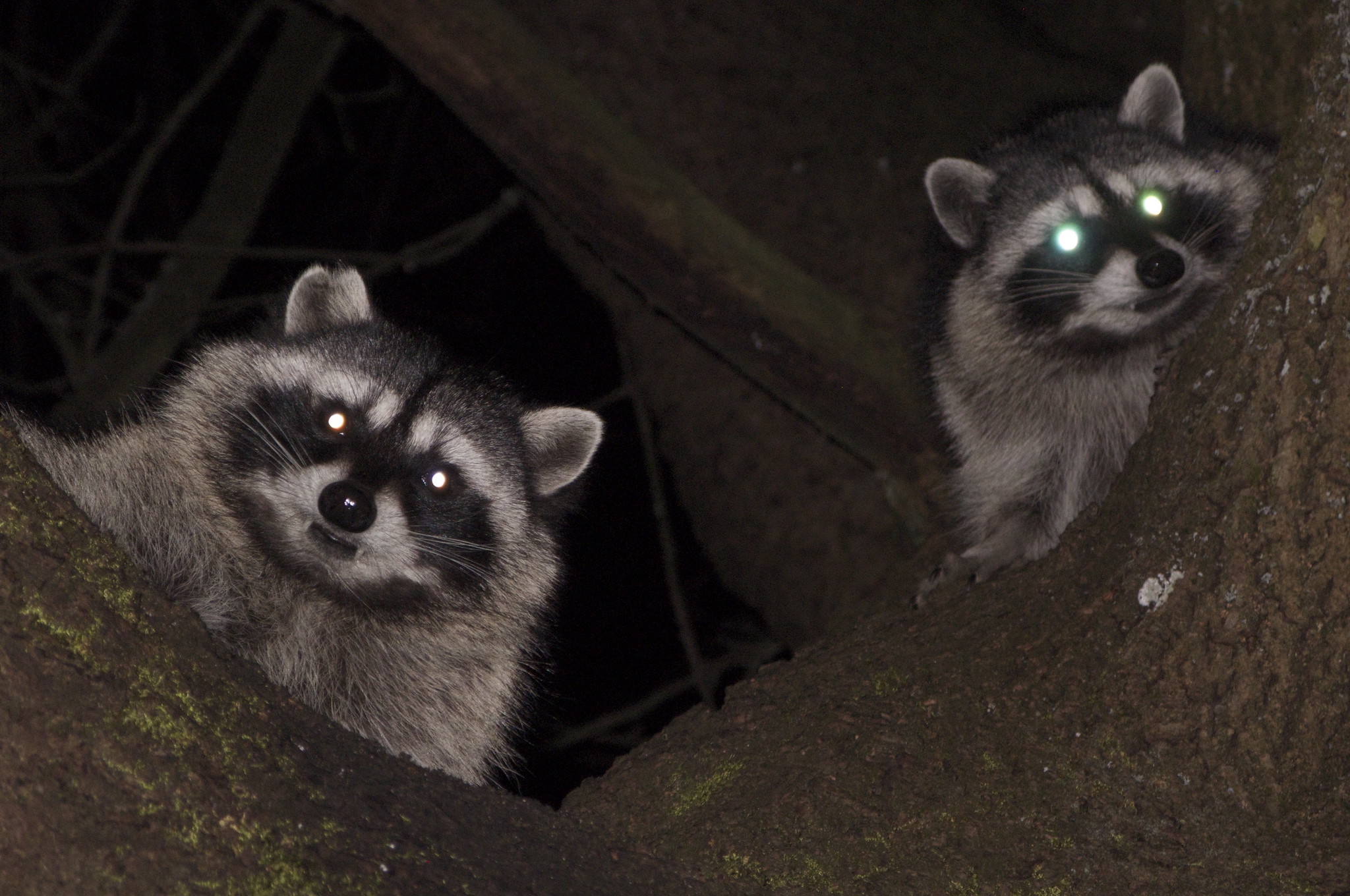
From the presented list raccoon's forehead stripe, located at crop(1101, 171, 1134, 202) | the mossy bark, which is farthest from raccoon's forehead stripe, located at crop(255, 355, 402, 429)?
raccoon's forehead stripe, located at crop(1101, 171, 1134, 202)

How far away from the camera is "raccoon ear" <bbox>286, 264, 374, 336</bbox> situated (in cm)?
311

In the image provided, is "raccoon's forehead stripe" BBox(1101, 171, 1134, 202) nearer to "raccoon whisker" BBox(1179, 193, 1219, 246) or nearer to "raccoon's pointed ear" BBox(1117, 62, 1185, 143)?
"raccoon whisker" BBox(1179, 193, 1219, 246)

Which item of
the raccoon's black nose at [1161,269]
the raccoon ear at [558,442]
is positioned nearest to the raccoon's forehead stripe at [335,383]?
the raccoon ear at [558,442]

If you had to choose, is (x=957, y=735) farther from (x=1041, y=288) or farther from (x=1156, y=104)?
(x=1156, y=104)

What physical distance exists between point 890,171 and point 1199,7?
1.12m

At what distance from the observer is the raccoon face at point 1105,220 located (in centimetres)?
336

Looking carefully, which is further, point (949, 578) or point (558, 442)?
point (949, 578)

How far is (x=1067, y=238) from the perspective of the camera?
141 inches

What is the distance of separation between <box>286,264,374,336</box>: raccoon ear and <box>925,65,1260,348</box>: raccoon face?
65.3 inches

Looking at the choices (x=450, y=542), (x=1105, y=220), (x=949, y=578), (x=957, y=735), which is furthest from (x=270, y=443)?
(x=1105, y=220)

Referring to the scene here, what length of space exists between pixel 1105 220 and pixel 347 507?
7.11 ft

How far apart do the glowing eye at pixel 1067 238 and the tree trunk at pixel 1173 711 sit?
1318 millimetres

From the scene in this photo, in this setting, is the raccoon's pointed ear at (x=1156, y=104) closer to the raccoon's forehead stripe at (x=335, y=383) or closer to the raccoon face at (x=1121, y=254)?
the raccoon face at (x=1121, y=254)

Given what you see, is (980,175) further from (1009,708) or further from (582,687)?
(582,687)
